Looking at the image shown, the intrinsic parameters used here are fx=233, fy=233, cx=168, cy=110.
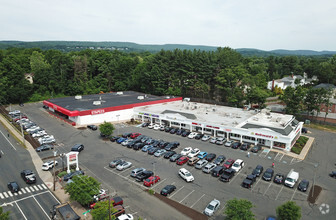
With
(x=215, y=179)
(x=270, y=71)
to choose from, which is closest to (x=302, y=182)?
(x=215, y=179)

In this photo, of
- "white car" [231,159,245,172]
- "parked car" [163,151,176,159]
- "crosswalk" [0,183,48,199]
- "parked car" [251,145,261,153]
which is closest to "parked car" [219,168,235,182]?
"white car" [231,159,245,172]

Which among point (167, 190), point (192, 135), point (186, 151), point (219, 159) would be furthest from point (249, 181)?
point (192, 135)

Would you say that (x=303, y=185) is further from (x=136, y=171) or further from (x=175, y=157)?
(x=136, y=171)

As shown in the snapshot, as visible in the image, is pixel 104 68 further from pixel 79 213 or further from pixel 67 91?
pixel 79 213

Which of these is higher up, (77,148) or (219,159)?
(219,159)

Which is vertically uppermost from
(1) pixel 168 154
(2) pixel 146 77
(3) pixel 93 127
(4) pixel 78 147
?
(2) pixel 146 77

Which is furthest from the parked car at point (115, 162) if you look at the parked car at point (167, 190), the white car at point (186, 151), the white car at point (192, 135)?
the white car at point (192, 135)
